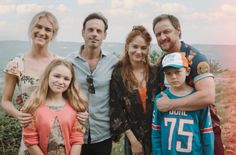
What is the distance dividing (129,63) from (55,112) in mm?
690

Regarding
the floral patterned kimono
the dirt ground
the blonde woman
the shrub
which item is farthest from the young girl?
the dirt ground

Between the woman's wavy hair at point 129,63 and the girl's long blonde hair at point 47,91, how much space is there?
350mm

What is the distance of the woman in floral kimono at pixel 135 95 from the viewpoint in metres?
2.73

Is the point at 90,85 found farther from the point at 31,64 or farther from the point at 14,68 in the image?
the point at 14,68

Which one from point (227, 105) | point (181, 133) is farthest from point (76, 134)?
point (227, 105)

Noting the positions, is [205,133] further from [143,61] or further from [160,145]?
[143,61]

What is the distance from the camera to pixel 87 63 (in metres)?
2.77

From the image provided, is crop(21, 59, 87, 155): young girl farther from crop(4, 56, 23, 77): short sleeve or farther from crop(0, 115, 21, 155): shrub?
crop(0, 115, 21, 155): shrub

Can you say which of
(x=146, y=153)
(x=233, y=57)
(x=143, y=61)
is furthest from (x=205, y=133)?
(x=233, y=57)

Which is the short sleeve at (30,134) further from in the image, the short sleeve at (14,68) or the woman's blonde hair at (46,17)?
the woman's blonde hair at (46,17)

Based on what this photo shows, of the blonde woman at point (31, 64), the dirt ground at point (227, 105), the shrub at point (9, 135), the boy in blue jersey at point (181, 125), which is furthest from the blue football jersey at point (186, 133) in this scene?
the dirt ground at point (227, 105)

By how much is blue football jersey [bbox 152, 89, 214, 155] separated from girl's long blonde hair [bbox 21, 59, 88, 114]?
580 millimetres

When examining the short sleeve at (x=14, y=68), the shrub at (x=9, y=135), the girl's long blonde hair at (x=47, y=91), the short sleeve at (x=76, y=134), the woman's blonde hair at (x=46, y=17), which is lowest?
the shrub at (x=9, y=135)

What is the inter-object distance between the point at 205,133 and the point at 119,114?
631 mm
